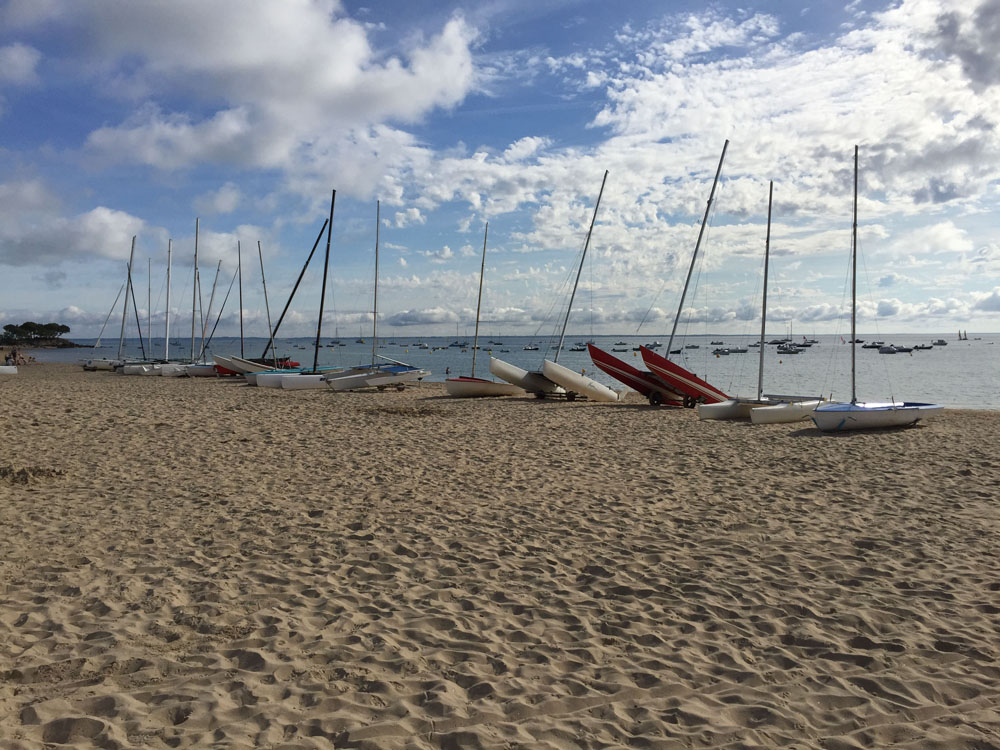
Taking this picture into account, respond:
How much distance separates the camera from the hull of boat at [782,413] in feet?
58.4

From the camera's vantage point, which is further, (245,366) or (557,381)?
(245,366)

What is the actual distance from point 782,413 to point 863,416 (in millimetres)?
2214

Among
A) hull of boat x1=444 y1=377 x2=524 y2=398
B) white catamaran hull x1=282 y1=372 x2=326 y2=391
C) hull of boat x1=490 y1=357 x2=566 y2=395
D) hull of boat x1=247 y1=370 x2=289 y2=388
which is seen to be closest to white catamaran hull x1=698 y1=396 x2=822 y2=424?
hull of boat x1=490 y1=357 x2=566 y2=395

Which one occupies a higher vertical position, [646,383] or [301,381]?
[646,383]

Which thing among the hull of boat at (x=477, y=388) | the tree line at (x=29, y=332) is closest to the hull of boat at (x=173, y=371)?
the hull of boat at (x=477, y=388)

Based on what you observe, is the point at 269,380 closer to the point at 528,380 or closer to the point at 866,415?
the point at 528,380

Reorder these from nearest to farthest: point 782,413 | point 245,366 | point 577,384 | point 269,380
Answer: point 782,413 → point 577,384 → point 269,380 → point 245,366

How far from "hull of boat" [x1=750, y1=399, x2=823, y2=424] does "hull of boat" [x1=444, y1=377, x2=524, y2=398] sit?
1039 centimetres

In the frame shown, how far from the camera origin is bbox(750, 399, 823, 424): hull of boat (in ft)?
58.4

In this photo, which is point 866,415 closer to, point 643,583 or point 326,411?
point 643,583

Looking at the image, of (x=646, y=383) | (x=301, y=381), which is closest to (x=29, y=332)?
(x=301, y=381)

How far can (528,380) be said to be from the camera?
84.5 ft

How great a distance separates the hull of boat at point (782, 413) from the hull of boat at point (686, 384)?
351cm

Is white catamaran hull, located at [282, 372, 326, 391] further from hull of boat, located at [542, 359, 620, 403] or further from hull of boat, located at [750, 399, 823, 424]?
hull of boat, located at [750, 399, 823, 424]
